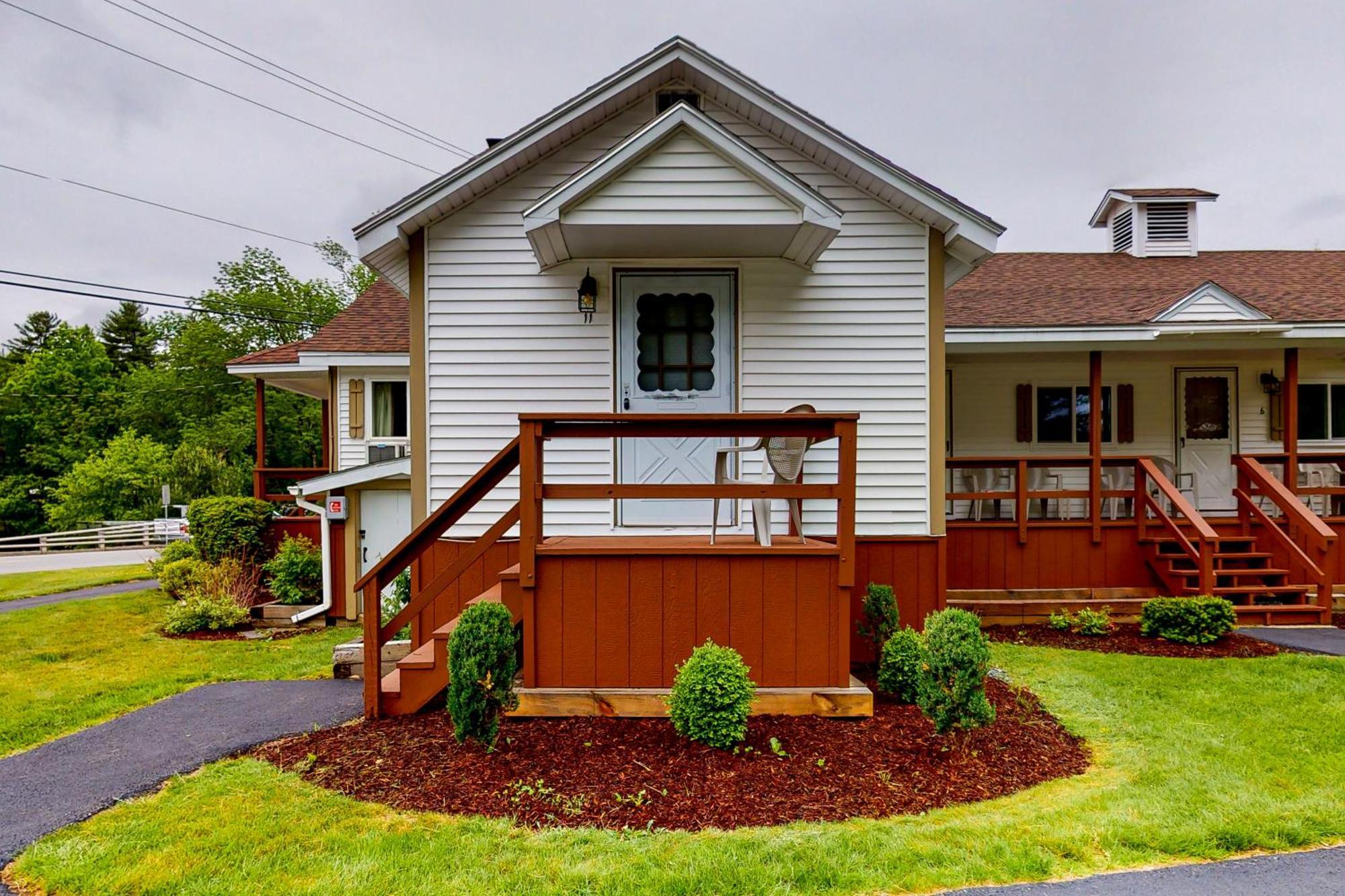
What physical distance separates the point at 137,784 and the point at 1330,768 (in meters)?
6.59

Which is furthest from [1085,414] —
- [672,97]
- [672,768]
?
[672,768]

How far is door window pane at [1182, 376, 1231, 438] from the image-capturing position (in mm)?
10508

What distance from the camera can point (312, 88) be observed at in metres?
23.3

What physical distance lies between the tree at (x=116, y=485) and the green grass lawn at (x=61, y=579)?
50.7ft

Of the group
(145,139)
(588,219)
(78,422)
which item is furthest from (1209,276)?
(78,422)

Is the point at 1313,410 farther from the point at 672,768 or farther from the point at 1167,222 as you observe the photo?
the point at 672,768

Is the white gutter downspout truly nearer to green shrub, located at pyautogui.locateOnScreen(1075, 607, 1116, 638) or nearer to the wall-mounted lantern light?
the wall-mounted lantern light

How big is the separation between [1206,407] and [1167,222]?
4.05m

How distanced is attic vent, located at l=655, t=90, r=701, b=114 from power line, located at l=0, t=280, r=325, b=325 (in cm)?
1639

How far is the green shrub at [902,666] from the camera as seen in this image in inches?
200

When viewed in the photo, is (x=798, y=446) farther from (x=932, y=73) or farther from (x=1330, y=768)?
(x=932, y=73)

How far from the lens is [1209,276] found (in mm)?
11445

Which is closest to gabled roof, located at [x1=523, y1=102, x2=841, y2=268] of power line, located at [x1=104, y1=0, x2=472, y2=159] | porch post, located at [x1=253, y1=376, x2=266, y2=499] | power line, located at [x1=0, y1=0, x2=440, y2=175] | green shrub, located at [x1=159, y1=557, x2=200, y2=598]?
green shrub, located at [x1=159, y1=557, x2=200, y2=598]

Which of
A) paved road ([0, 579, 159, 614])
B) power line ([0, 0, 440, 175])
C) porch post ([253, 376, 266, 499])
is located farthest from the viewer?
power line ([0, 0, 440, 175])
